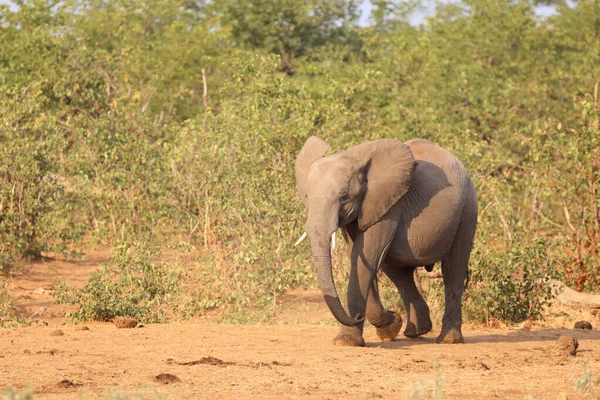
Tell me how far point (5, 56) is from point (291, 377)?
51.7ft

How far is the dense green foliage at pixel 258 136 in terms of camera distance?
11812 mm

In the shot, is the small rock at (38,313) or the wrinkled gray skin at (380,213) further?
the small rock at (38,313)

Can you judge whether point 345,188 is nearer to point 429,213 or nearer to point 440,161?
point 429,213

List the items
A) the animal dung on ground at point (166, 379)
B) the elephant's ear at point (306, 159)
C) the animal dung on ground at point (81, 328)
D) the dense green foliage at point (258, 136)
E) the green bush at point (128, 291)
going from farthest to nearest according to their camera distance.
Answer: the dense green foliage at point (258, 136) < the green bush at point (128, 291) < the animal dung on ground at point (81, 328) < the elephant's ear at point (306, 159) < the animal dung on ground at point (166, 379)

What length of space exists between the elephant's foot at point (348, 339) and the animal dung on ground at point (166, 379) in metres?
1.90

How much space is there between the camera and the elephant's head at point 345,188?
7676mm

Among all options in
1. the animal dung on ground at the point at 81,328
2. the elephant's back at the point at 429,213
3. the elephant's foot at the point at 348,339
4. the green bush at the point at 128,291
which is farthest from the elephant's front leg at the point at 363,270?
the green bush at the point at 128,291

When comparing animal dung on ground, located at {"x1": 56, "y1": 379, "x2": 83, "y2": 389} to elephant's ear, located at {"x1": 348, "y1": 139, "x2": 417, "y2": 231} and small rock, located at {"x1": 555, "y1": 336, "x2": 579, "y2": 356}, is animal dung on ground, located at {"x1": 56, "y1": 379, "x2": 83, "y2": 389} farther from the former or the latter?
small rock, located at {"x1": 555, "y1": 336, "x2": 579, "y2": 356}

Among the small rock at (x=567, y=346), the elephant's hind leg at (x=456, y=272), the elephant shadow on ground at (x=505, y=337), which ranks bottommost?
the elephant shadow on ground at (x=505, y=337)

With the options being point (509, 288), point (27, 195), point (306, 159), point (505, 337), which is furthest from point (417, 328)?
point (27, 195)

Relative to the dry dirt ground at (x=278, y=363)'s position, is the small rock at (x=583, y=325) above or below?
below

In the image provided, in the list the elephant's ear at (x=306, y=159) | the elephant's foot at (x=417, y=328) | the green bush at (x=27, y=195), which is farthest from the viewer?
the green bush at (x=27, y=195)

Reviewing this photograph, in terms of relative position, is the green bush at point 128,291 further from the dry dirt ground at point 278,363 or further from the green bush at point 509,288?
the green bush at point 509,288

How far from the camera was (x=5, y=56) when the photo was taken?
20.9m
